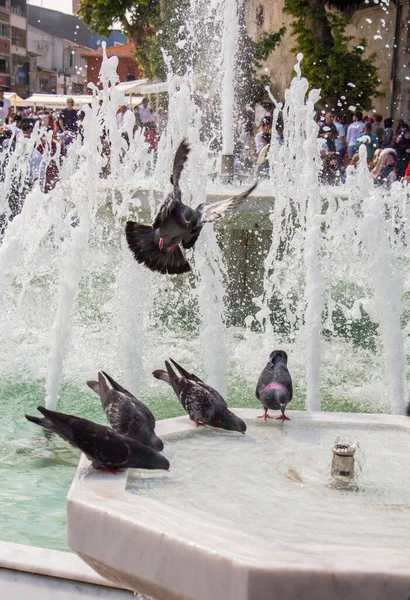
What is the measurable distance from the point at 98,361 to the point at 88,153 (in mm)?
1748

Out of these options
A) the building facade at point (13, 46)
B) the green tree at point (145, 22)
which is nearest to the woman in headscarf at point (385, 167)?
the green tree at point (145, 22)

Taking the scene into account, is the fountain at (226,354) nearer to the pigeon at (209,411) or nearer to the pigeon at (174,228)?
the pigeon at (209,411)

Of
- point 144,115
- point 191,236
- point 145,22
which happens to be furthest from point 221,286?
point 145,22

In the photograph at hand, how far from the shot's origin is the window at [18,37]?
219 feet

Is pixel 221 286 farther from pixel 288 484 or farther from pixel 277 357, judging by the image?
pixel 288 484

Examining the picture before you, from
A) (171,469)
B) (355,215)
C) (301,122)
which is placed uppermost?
(301,122)

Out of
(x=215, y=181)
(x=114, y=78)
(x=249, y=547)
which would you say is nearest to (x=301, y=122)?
(x=215, y=181)

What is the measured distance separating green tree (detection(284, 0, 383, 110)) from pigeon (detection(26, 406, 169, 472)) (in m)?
19.1

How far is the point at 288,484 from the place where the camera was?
8.05ft

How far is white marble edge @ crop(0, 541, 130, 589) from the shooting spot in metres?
2.76

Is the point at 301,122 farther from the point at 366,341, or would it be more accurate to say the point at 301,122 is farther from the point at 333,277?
the point at 366,341

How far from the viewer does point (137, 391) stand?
5.66 metres

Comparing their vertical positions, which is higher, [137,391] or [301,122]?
[301,122]

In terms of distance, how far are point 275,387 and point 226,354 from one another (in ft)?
9.41
